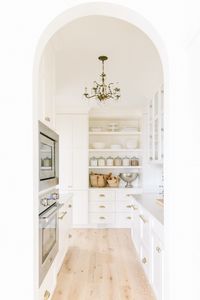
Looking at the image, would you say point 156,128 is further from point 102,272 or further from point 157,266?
point 157,266

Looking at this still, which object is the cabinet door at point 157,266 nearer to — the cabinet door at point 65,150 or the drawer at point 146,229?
the drawer at point 146,229

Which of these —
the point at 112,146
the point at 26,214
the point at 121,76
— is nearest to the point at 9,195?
the point at 26,214

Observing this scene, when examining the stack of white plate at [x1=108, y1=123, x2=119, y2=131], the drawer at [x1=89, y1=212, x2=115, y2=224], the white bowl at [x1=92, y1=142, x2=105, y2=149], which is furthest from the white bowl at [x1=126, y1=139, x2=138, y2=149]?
the drawer at [x1=89, y1=212, x2=115, y2=224]

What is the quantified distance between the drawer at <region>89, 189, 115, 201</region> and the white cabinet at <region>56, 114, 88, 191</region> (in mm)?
Answer: 231

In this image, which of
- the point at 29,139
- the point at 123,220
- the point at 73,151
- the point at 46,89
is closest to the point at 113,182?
the point at 123,220

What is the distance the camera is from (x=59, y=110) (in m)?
5.61

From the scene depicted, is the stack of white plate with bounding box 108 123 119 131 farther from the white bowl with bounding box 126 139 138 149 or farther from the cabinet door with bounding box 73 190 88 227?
the cabinet door with bounding box 73 190 88 227

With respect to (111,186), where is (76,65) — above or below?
above

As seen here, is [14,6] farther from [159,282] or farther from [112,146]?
[112,146]

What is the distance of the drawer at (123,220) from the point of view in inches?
219

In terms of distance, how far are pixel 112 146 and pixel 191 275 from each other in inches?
180

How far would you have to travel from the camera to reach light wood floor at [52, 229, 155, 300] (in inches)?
107

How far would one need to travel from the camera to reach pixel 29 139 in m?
1.43

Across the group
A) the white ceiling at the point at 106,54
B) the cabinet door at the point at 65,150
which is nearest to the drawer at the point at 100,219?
the cabinet door at the point at 65,150
